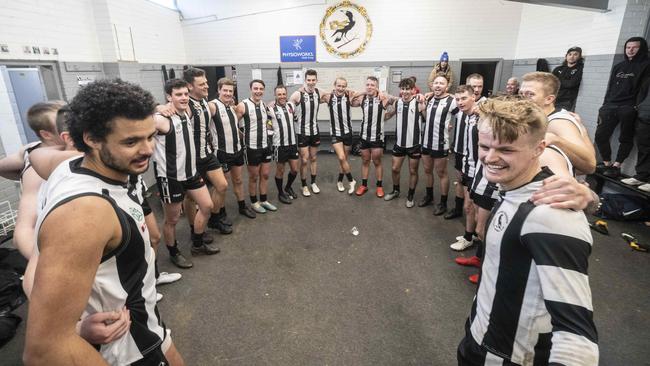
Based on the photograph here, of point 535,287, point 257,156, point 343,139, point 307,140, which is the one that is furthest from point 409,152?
point 535,287

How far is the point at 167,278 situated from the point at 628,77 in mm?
5939

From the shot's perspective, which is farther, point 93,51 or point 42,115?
point 93,51

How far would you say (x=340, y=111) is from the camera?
198 inches

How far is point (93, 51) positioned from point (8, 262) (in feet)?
11.6

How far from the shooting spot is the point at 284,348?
7.39 feet

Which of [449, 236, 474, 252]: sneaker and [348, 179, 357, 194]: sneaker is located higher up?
[348, 179, 357, 194]: sneaker

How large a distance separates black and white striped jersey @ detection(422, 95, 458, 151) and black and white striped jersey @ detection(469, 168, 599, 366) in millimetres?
3089

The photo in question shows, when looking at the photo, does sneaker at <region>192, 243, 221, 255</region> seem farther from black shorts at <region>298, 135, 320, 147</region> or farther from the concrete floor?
black shorts at <region>298, 135, 320, 147</region>

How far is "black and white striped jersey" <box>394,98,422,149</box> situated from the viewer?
4432 millimetres

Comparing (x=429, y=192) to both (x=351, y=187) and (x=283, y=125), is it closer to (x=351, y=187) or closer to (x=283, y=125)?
(x=351, y=187)

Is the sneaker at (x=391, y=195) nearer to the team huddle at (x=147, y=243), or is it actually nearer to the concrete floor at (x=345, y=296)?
the concrete floor at (x=345, y=296)

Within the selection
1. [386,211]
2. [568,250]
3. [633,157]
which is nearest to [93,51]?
[386,211]

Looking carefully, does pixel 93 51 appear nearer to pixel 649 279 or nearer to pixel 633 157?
pixel 649 279

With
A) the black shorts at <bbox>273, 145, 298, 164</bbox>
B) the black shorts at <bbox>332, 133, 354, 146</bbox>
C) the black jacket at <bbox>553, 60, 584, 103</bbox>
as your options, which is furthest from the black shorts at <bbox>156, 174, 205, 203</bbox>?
the black jacket at <bbox>553, 60, 584, 103</bbox>
